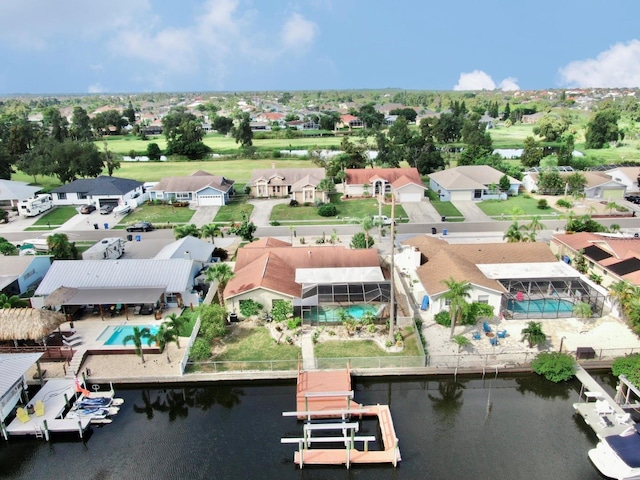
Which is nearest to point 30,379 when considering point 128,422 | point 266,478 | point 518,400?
point 128,422

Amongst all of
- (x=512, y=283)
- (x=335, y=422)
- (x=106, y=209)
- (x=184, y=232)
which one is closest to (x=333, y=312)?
(x=335, y=422)

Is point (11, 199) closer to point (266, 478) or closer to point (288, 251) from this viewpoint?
point (288, 251)

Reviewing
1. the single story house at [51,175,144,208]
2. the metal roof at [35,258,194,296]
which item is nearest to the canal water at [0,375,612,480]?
the metal roof at [35,258,194,296]

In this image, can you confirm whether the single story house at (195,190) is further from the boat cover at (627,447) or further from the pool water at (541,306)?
the boat cover at (627,447)

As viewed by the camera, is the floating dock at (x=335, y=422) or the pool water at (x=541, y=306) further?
the pool water at (x=541, y=306)

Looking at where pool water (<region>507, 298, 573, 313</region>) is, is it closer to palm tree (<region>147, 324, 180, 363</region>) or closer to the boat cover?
the boat cover

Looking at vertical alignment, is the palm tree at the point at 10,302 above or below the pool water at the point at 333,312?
above

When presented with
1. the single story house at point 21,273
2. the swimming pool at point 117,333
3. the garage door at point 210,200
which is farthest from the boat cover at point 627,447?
the garage door at point 210,200
